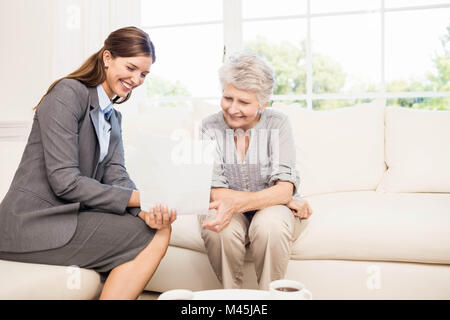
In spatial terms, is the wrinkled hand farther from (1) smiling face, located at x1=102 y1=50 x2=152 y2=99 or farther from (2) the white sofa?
(1) smiling face, located at x1=102 y1=50 x2=152 y2=99

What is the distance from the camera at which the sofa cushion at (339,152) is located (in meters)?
2.07

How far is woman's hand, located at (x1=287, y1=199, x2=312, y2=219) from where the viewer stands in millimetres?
1560

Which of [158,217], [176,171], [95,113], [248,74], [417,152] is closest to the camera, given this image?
[176,171]

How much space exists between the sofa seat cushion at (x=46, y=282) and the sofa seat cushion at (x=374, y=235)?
0.58 m

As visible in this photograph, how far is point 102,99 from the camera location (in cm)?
135

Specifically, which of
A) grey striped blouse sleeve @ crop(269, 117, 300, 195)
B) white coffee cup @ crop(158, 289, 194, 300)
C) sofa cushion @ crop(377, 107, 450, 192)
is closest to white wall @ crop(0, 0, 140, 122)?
grey striped blouse sleeve @ crop(269, 117, 300, 195)

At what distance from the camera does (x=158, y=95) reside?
11.1ft

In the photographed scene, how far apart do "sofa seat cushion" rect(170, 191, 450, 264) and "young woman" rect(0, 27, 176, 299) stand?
47 centimetres

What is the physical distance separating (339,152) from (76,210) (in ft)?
4.47

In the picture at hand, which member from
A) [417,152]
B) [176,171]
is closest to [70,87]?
[176,171]

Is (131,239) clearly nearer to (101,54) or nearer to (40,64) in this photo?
(101,54)

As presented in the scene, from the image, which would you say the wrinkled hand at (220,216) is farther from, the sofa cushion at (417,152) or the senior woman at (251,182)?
the sofa cushion at (417,152)

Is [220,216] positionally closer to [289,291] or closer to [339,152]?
[289,291]
